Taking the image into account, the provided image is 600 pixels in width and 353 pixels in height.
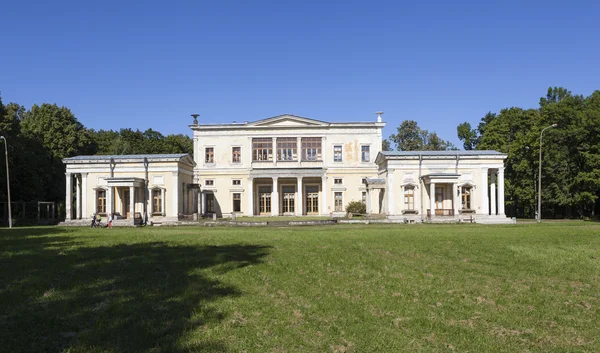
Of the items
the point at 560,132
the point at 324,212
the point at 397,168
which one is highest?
the point at 560,132

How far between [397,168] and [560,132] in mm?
16009

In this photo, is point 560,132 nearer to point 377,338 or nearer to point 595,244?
point 595,244

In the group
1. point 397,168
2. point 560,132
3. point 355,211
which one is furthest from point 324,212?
point 560,132

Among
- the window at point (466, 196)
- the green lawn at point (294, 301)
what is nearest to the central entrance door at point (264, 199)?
the window at point (466, 196)

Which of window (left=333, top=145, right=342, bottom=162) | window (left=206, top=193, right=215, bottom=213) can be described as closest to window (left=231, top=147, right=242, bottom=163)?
window (left=206, top=193, right=215, bottom=213)

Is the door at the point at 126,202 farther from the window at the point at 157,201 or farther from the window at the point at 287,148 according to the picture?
the window at the point at 287,148

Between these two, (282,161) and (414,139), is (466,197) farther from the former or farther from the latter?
(414,139)

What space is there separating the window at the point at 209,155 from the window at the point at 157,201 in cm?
1286

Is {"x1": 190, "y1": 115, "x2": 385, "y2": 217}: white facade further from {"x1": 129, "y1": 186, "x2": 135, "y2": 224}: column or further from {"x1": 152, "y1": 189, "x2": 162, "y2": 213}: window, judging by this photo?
{"x1": 129, "y1": 186, "x2": 135, "y2": 224}: column

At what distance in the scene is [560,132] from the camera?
42.9 m

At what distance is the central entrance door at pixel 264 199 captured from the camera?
53.0 m

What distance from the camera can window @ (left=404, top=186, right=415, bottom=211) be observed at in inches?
1571

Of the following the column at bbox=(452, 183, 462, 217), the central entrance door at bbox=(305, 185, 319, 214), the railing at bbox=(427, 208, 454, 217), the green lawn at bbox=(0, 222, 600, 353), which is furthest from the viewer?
the central entrance door at bbox=(305, 185, 319, 214)

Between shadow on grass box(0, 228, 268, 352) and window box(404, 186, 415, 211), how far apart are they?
2910cm
